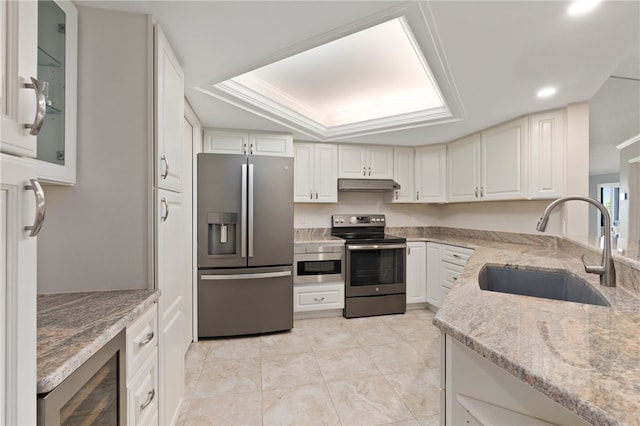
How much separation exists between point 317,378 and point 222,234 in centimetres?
150

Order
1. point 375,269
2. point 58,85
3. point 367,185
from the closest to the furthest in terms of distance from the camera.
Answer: point 58,85 → point 375,269 → point 367,185

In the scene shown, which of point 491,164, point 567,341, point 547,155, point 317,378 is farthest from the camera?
point 491,164

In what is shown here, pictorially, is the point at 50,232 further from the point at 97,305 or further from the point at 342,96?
the point at 342,96

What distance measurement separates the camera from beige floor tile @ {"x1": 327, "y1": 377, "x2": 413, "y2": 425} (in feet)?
5.42

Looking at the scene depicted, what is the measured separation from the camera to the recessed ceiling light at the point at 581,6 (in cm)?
123

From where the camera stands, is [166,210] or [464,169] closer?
[166,210]

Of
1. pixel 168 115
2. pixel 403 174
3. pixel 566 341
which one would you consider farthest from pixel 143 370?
pixel 403 174

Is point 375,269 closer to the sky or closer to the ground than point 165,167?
closer to the ground

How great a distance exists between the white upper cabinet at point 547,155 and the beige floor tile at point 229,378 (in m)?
2.89

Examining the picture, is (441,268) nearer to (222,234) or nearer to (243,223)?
(243,223)

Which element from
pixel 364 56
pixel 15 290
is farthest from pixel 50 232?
pixel 364 56

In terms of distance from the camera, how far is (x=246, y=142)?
3037 millimetres

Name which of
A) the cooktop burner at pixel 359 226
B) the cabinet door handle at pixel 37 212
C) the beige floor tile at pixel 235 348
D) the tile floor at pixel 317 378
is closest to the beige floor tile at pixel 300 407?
the tile floor at pixel 317 378

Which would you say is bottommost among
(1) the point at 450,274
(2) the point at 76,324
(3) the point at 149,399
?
(3) the point at 149,399
